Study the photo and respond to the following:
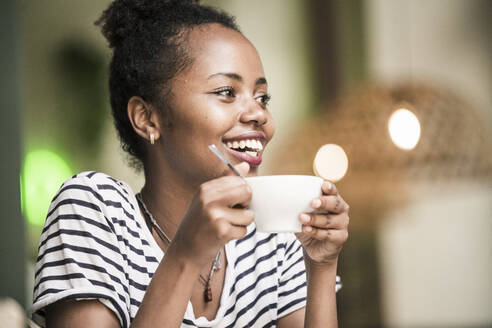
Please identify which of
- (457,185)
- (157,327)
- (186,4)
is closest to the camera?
(157,327)

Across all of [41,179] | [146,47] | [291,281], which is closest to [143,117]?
[146,47]

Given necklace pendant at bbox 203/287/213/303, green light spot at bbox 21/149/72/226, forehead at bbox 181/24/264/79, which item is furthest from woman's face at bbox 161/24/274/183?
green light spot at bbox 21/149/72/226

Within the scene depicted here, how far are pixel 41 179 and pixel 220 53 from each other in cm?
225

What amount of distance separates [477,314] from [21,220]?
139 inches

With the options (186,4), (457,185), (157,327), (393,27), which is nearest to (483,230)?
(457,185)

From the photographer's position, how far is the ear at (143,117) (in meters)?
1.14

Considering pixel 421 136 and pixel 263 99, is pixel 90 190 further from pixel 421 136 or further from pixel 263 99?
pixel 421 136

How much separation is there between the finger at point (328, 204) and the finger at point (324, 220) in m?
0.01

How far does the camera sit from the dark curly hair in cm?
113

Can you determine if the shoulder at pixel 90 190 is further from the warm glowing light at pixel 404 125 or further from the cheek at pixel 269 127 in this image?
the warm glowing light at pixel 404 125

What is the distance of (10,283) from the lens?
19.9 inches

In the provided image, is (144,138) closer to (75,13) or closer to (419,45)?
(75,13)

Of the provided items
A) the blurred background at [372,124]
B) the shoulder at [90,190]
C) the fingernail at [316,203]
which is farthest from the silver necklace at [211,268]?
the blurred background at [372,124]

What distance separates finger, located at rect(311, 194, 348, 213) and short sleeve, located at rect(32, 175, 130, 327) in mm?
359
